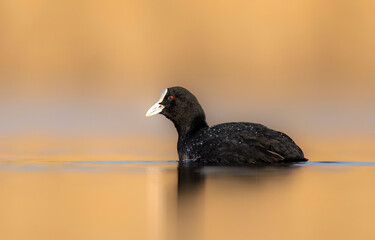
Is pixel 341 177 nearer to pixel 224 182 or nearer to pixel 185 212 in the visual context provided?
pixel 224 182

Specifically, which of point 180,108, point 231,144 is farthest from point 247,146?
point 180,108

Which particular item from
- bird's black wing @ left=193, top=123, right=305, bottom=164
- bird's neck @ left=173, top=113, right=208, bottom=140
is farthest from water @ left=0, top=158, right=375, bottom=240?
bird's neck @ left=173, top=113, right=208, bottom=140

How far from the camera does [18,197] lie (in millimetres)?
10398

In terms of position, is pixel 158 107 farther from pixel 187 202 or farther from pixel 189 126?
pixel 187 202

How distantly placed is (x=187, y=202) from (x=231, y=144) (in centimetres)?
518

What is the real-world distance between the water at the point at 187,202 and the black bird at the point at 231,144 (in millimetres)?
505

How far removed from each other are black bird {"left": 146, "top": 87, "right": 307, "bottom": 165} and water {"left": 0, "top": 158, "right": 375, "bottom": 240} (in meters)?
0.51

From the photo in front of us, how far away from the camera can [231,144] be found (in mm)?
14961

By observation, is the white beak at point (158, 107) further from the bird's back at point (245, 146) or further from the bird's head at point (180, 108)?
the bird's back at point (245, 146)

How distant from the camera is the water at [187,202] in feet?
25.0

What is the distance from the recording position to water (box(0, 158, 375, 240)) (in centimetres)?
762

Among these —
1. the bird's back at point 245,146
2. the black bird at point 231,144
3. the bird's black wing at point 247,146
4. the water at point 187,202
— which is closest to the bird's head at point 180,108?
the black bird at point 231,144

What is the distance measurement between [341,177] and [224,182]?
213 cm

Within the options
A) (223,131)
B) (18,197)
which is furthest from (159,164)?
(18,197)
